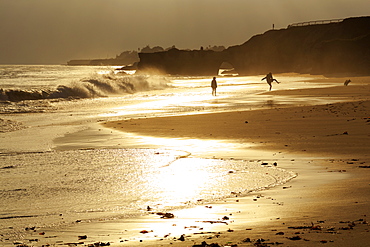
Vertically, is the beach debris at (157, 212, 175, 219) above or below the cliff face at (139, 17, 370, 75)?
below

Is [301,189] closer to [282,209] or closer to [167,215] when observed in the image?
[282,209]

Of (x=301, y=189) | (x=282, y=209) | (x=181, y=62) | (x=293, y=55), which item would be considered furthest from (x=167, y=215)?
(x=181, y=62)

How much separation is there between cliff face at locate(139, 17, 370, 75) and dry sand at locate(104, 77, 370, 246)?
76.7 meters

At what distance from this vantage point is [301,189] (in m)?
7.91

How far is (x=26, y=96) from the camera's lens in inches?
1585

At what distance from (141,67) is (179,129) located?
143511 millimetres

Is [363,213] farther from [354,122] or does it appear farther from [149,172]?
[354,122]

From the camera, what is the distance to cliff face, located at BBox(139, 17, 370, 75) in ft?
329

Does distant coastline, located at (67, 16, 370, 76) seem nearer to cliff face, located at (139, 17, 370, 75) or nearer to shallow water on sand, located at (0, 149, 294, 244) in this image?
cliff face, located at (139, 17, 370, 75)

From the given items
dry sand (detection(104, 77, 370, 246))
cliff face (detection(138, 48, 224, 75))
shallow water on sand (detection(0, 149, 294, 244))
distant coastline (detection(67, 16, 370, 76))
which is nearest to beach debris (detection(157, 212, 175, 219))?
dry sand (detection(104, 77, 370, 246))

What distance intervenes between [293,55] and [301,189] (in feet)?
434

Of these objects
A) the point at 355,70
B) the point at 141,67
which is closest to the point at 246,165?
the point at 355,70

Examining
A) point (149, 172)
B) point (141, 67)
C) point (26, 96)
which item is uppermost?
point (141, 67)

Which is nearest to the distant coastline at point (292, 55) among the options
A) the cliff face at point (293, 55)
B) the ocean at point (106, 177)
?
the cliff face at point (293, 55)
